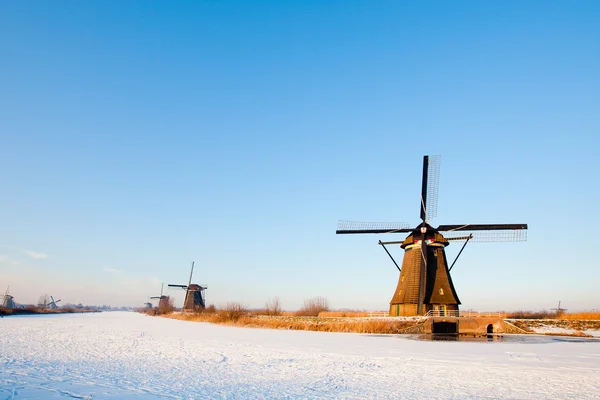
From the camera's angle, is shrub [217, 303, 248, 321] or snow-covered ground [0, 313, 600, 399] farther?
shrub [217, 303, 248, 321]

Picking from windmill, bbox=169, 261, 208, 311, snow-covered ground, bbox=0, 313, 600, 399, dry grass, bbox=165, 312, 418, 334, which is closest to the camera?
snow-covered ground, bbox=0, 313, 600, 399

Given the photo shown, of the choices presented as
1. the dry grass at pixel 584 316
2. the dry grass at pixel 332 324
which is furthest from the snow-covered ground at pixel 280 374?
the dry grass at pixel 584 316

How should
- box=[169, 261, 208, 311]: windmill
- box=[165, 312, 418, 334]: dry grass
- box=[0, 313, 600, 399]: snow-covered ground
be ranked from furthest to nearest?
1. box=[169, 261, 208, 311]: windmill
2. box=[165, 312, 418, 334]: dry grass
3. box=[0, 313, 600, 399]: snow-covered ground

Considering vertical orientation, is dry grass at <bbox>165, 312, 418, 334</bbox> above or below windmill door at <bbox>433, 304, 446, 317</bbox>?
below

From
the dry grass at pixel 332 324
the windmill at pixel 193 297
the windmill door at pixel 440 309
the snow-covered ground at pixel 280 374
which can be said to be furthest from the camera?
the windmill at pixel 193 297

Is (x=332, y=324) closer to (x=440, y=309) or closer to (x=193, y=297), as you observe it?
(x=440, y=309)

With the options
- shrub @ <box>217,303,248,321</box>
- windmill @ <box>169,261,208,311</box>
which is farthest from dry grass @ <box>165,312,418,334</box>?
windmill @ <box>169,261,208,311</box>

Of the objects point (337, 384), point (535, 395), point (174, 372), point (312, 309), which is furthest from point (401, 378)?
point (312, 309)

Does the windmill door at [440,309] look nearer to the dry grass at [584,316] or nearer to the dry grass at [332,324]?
the dry grass at [332,324]

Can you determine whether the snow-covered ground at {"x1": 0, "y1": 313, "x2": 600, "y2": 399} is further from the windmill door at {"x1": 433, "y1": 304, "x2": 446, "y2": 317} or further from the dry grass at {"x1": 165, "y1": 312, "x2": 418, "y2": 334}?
the windmill door at {"x1": 433, "y1": 304, "x2": 446, "y2": 317}

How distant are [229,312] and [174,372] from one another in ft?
79.7

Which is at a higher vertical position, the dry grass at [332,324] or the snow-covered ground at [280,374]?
the snow-covered ground at [280,374]

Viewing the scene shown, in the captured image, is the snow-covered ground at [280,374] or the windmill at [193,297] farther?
the windmill at [193,297]

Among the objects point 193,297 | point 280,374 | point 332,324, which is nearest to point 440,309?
point 332,324
